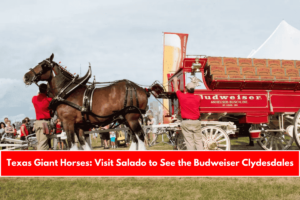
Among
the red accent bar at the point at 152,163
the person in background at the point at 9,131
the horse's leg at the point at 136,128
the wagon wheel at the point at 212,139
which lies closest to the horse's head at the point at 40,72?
the horse's leg at the point at 136,128

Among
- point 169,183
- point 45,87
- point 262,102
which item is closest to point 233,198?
point 169,183

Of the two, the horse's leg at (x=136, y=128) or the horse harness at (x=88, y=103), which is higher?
the horse harness at (x=88, y=103)

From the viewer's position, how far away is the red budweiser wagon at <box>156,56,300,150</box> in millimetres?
5809

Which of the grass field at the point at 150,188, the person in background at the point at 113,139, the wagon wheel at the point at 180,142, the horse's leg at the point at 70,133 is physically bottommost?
the grass field at the point at 150,188

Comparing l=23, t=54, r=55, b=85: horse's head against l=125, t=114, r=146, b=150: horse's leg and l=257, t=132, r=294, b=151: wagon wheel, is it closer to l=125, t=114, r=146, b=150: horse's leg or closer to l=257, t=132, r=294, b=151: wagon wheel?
l=125, t=114, r=146, b=150: horse's leg

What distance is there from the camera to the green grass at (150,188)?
361 cm

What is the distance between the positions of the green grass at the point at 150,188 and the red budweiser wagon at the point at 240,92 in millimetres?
1559

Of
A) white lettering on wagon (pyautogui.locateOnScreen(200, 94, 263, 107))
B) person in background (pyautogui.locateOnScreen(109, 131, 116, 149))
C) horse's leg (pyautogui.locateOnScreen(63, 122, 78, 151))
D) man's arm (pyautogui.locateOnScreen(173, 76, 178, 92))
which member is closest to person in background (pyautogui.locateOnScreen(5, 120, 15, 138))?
person in background (pyautogui.locateOnScreen(109, 131, 116, 149))

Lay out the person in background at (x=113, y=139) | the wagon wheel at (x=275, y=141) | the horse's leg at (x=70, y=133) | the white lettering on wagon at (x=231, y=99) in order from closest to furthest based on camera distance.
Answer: the horse's leg at (x=70, y=133), the white lettering on wagon at (x=231, y=99), the wagon wheel at (x=275, y=141), the person in background at (x=113, y=139)

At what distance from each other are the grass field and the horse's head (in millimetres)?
1980

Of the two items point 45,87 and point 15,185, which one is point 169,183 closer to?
point 15,185

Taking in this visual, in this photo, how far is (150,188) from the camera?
3975 mm

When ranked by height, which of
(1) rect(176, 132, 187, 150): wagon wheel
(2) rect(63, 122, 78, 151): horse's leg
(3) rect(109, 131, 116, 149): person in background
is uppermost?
Result: (2) rect(63, 122, 78, 151): horse's leg

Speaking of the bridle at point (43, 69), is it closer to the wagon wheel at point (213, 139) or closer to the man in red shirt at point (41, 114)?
the man in red shirt at point (41, 114)
